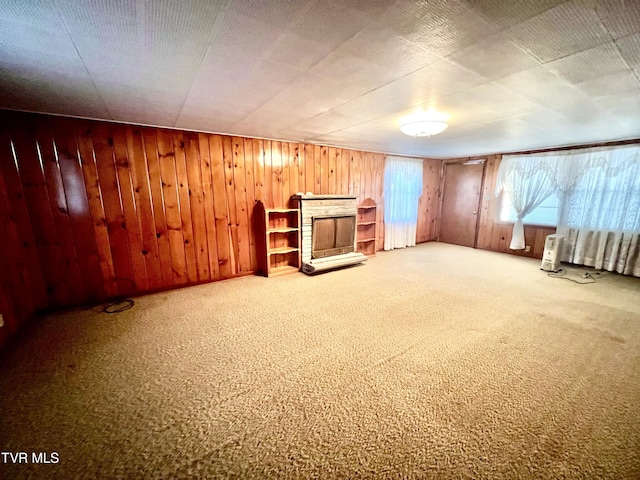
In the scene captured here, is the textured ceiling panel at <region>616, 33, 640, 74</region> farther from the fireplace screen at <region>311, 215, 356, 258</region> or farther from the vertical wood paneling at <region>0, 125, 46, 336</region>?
the vertical wood paneling at <region>0, 125, 46, 336</region>

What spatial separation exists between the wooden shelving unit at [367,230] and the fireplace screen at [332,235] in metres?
0.63

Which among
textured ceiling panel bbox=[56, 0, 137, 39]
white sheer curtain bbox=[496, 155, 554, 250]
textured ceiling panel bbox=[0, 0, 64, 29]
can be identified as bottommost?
white sheer curtain bbox=[496, 155, 554, 250]

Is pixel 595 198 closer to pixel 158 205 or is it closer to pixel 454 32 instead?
pixel 454 32

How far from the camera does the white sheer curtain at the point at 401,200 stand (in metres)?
5.46

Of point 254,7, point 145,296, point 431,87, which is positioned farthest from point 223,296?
point 431,87

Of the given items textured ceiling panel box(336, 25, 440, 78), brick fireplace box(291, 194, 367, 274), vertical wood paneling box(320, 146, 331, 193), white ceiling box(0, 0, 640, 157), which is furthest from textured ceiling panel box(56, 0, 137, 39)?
vertical wood paneling box(320, 146, 331, 193)

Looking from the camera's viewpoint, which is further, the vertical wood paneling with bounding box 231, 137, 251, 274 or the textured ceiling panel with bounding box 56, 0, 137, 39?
the vertical wood paneling with bounding box 231, 137, 251, 274

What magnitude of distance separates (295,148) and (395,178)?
2501mm

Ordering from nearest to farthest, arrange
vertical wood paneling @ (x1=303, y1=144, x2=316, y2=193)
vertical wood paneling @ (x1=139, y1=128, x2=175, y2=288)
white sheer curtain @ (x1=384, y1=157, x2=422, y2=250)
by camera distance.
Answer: vertical wood paneling @ (x1=139, y1=128, x2=175, y2=288)
vertical wood paneling @ (x1=303, y1=144, x2=316, y2=193)
white sheer curtain @ (x1=384, y1=157, x2=422, y2=250)

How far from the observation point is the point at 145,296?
10.2 ft

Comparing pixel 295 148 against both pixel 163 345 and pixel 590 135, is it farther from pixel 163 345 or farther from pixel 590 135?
pixel 590 135

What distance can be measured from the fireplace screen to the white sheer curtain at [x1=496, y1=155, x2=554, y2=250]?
334cm

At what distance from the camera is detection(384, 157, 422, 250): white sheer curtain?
17.9 ft

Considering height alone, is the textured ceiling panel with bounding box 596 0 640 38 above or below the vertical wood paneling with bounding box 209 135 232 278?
above
